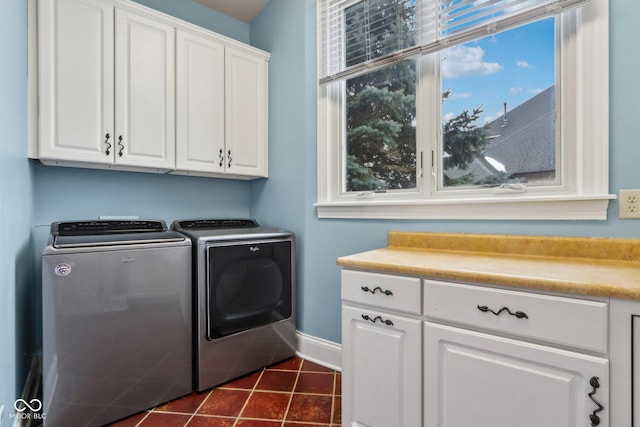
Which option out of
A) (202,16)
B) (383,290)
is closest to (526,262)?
(383,290)

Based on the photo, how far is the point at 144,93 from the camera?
198 cm

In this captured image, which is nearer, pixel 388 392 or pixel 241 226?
pixel 388 392

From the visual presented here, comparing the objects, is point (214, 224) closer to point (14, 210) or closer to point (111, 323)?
point (111, 323)

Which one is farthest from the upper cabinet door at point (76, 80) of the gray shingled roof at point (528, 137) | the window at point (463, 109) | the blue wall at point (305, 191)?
the gray shingled roof at point (528, 137)

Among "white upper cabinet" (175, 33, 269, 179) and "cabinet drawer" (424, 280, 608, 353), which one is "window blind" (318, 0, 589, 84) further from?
"cabinet drawer" (424, 280, 608, 353)

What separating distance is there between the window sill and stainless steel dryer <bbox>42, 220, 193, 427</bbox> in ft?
3.49

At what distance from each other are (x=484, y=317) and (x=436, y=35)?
4.68ft

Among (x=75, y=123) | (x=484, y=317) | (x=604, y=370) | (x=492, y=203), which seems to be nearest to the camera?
(x=604, y=370)

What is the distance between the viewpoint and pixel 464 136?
170 cm

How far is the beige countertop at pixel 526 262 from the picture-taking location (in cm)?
92

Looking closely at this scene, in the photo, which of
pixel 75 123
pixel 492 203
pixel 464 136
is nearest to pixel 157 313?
pixel 75 123

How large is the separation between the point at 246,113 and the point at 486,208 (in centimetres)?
181

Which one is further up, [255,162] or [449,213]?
[255,162]

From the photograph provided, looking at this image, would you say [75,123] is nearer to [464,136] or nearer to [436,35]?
[436,35]
